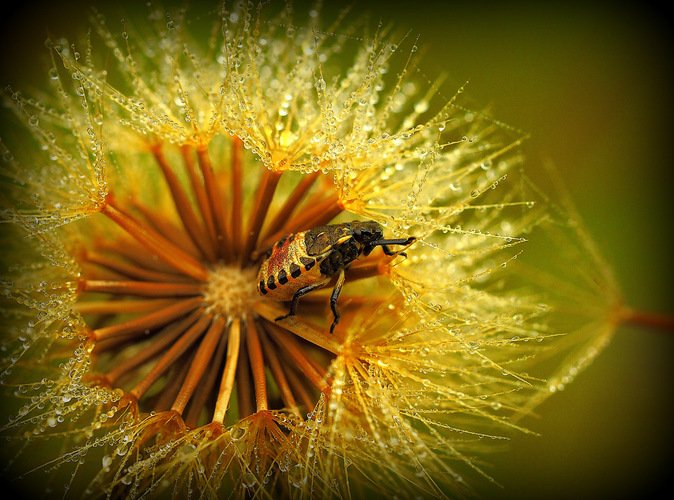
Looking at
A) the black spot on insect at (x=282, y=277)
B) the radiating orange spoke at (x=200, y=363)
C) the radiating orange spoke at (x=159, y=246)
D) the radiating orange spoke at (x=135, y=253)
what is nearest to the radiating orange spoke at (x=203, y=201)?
the radiating orange spoke at (x=159, y=246)

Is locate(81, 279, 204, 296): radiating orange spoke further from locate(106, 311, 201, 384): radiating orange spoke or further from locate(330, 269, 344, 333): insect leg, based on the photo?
locate(330, 269, 344, 333): insect leg

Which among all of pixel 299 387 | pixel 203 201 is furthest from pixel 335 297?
pixel 203 201

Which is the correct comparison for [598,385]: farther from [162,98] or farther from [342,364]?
[162,98]

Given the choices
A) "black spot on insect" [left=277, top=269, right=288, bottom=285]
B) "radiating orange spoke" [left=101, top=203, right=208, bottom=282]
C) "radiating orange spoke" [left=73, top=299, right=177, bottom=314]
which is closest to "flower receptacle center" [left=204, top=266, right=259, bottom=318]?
"radiating orange spoke" [left=101, top=203, right=208, bottom=282]

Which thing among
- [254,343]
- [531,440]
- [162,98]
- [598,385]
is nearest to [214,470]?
[254,343]

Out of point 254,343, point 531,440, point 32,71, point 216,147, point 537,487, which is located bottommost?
point 537,487

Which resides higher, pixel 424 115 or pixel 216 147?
pixel 216 147

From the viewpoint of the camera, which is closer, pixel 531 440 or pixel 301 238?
pixel 301 238
